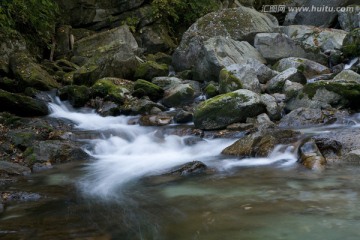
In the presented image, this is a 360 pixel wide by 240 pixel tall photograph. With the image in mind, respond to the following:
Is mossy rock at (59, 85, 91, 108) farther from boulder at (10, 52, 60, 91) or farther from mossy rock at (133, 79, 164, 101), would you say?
mossy rock at (133, 79, 164, 101)

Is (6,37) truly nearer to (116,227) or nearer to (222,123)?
(222,123)

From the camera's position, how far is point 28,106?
35.4 feet

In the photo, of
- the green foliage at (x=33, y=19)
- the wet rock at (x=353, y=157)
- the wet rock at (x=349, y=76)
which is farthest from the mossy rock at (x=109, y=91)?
the wet rock at (x=353, y=157)

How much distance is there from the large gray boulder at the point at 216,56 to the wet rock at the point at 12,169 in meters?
8.10

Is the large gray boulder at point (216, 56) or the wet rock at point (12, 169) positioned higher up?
the large gray boulder at point (216, 56)

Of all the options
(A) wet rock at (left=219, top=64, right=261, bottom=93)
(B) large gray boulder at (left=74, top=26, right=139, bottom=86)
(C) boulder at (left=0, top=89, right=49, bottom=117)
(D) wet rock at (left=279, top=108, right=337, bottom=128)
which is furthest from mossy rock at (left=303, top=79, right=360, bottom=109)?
(C) boulder at (left=0, top=89, right=49, bottom=117)

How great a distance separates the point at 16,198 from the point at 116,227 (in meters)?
1.92

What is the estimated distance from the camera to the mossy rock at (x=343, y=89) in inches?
387

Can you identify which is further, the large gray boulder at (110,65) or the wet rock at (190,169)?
the large gray boulder at (110,65)

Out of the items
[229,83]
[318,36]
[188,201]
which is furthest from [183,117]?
[318,36]

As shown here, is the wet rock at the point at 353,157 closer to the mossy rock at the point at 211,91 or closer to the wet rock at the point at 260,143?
the wet rock at the point at 260,143

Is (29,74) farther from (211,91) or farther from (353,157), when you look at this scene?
(353,157)

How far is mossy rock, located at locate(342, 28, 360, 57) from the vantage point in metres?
14.2

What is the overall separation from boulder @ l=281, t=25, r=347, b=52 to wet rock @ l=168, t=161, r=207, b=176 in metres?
11.4
